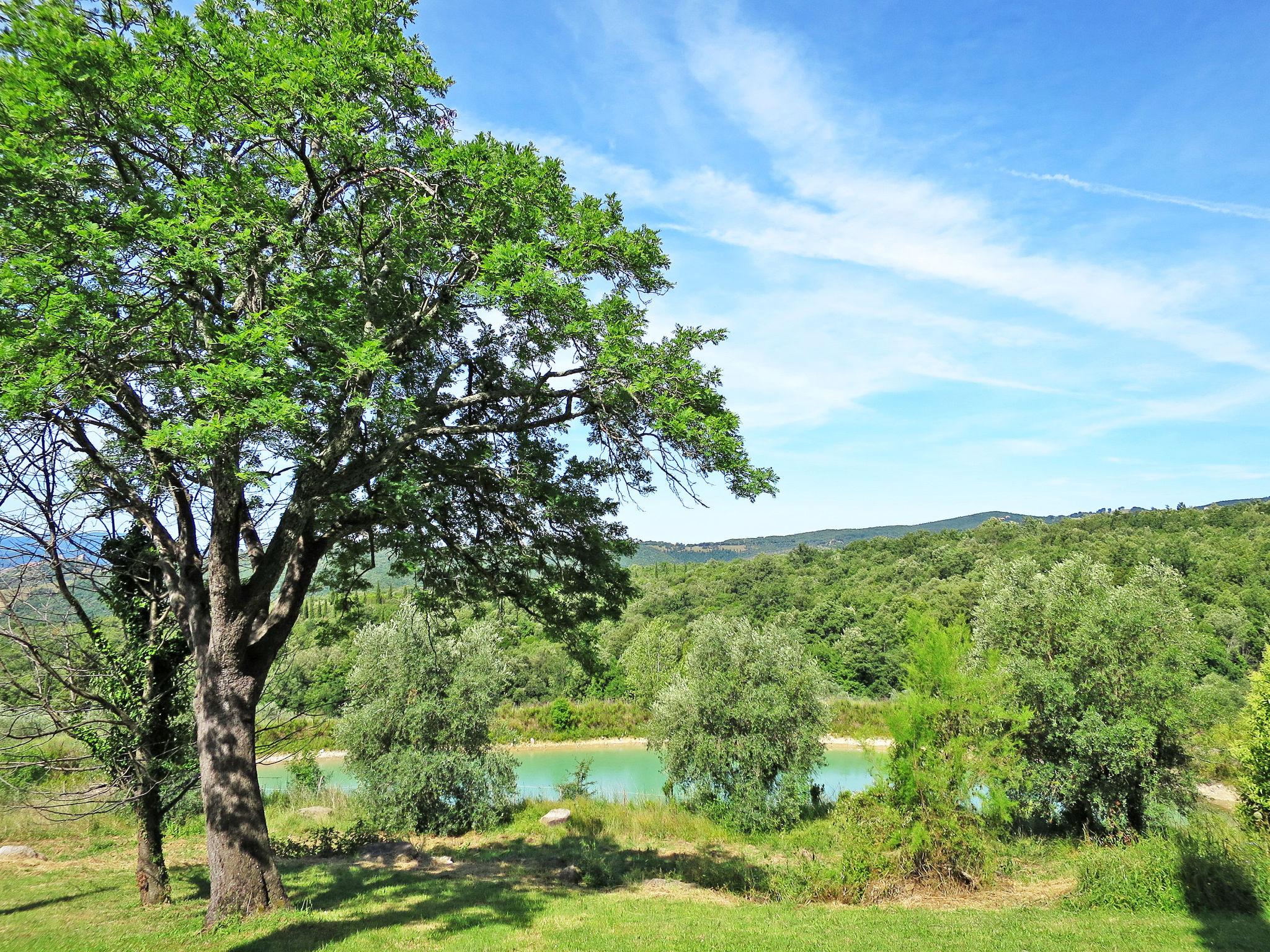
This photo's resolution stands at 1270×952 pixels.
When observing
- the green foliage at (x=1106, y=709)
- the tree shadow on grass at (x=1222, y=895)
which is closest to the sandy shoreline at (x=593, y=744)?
the green foliage at (x=1106, y=709)

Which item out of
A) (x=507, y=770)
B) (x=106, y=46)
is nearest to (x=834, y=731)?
(x=507, y=770)

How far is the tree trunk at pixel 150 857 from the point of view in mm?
8445

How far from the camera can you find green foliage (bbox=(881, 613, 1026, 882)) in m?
10.8

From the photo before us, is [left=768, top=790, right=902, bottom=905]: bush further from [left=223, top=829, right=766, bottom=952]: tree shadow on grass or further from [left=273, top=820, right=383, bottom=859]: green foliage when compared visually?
[left=273, top=820, right=383, bottom=859]: green foliage

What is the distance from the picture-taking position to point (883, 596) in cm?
6206

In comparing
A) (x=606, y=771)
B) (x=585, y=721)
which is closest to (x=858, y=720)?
(x=606, y=771)

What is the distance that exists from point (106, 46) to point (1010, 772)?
52.7ft

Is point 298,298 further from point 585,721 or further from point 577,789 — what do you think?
point 585,721

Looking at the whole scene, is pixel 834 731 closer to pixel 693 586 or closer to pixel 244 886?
pixel 693 586

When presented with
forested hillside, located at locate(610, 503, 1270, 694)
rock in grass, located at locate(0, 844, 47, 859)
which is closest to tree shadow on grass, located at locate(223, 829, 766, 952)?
rock in grass, located at locate(0, 844, 47, 859)

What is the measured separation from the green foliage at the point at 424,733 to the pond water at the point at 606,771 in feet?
11.7

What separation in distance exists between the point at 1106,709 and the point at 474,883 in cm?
1449

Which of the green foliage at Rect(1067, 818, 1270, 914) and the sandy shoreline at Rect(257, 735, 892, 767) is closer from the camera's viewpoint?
the green foliage at Rect(1067, 818, 1270, 914)

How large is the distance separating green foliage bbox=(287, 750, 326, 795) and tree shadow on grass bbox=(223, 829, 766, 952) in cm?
879
